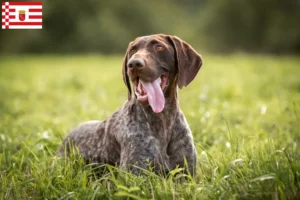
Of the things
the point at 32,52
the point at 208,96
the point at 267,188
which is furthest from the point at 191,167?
the point at 32,52

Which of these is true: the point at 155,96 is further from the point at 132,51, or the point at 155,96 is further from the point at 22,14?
the point at 22,14

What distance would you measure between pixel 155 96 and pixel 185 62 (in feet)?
1.70

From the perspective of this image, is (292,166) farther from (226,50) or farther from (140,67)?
(226,50)

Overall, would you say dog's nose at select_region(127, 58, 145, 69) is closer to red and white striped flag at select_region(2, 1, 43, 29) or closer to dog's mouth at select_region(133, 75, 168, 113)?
dog's mouth at select_region(133, 75, 168, 113)

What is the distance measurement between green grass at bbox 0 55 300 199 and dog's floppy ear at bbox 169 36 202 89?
68 cm

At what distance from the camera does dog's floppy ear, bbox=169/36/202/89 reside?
4371 mm

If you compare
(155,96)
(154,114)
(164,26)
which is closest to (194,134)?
(154,114)

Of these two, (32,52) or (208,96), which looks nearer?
(208,96)

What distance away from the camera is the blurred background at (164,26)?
30.5 metres

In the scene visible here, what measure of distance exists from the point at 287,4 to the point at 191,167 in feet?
96.4

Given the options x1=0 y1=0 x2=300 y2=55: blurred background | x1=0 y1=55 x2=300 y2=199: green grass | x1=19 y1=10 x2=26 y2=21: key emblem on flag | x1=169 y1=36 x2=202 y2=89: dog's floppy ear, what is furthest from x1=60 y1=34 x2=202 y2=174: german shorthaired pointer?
x1=0 y1=0 x2=300 y2=55: blurred background

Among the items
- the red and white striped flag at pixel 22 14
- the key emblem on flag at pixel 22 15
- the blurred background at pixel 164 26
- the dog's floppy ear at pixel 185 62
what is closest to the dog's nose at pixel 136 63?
the dog's floppy ear at pixel 185 62

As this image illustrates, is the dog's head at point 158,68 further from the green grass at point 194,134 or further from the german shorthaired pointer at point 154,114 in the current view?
the green grass at point 194,134

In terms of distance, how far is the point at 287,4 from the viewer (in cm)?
3117
